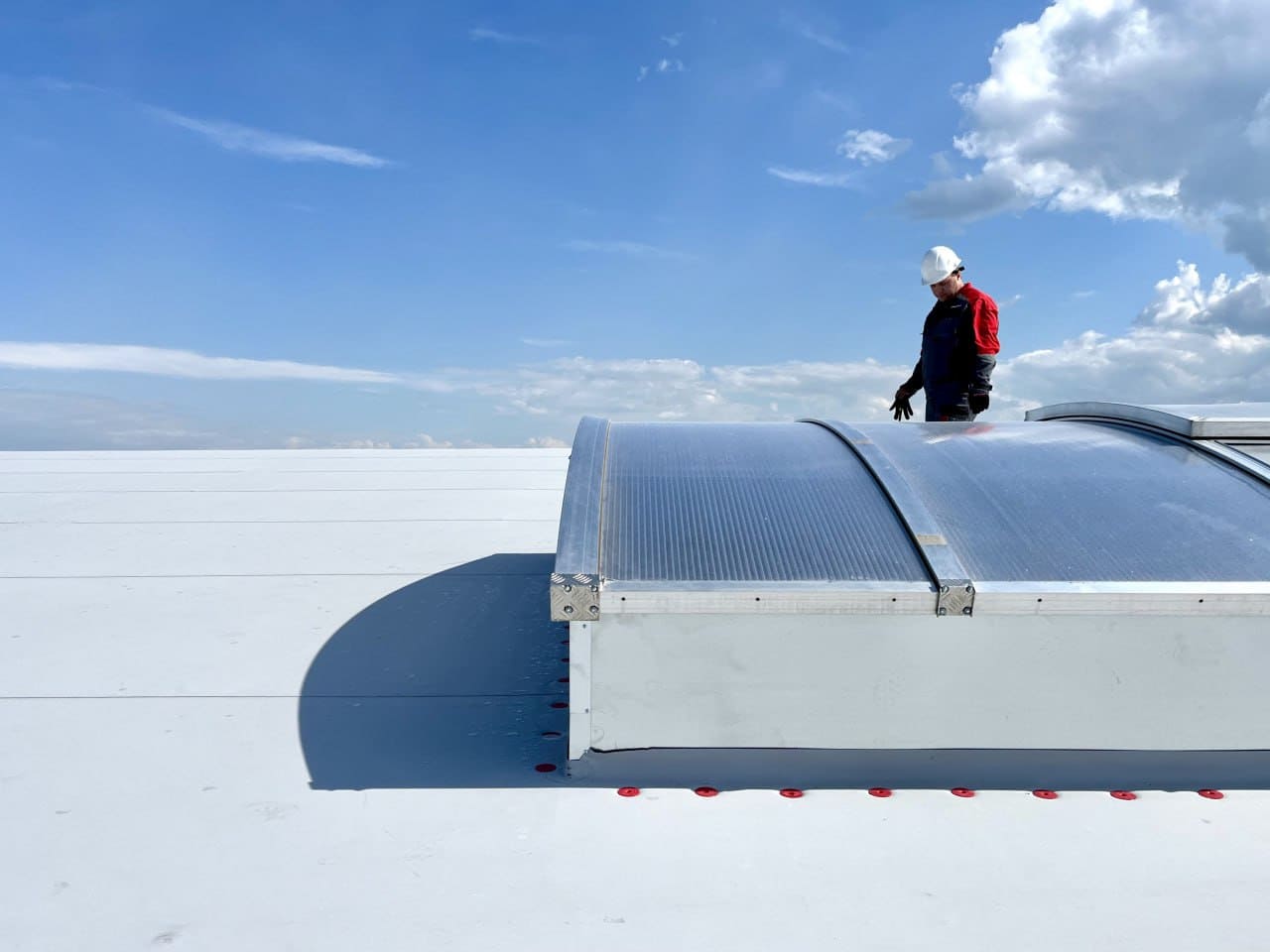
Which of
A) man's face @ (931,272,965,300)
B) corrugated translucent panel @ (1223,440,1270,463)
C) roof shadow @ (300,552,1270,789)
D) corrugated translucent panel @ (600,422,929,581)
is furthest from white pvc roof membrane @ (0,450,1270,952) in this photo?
man's face @ (931,272,965,300)

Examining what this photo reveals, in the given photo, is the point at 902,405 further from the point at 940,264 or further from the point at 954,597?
the point at 954,597

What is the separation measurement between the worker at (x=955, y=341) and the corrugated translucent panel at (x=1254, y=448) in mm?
2013

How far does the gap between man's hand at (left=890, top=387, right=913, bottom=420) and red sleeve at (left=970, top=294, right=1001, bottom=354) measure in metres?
1.16

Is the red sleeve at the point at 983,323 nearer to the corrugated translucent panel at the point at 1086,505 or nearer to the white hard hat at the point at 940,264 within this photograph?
the white hard hat at the point at 940,264

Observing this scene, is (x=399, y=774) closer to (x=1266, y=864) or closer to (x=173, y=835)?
(x=173, y=835)

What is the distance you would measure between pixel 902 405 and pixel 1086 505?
12.2ft

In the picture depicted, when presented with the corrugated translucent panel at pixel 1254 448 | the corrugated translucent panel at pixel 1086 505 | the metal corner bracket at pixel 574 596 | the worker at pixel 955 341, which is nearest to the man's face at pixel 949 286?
the worker at pixel 955 341

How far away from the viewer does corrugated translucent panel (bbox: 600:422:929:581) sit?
143 inches

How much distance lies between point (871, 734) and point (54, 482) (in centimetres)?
1008

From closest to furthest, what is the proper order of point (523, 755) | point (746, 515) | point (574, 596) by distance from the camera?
point (574, 596) < point (523, 755) < point (746, 515)

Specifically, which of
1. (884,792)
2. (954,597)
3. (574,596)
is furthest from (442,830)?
(954,597)

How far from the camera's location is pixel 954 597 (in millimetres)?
3512

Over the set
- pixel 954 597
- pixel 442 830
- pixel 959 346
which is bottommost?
pixel 442 830

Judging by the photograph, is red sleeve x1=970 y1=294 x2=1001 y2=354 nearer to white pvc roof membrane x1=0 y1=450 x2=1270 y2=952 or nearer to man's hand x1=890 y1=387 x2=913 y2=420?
man's hand x1=890 y1=387 x2=913 y2=420
